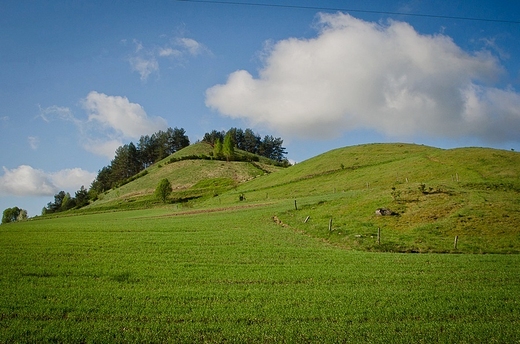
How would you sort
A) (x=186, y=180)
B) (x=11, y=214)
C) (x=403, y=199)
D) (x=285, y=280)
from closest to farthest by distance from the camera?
(x=285, y=280)
(x=403, y=199)
(x=186, y=180)
(x=11, y=214)

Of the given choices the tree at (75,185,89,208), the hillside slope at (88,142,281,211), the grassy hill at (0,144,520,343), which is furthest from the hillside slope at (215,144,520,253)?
the tree at (75,185,89,208)

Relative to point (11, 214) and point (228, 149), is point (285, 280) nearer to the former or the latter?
point (228, 149)

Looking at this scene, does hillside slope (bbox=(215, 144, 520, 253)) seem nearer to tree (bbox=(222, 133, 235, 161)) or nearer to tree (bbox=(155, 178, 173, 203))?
tree (bbox=(155, 178, 173, 203))

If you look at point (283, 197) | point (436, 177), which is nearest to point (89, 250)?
→ point (283, 197)

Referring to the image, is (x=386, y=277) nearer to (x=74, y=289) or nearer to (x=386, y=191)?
(x=74, y=289)

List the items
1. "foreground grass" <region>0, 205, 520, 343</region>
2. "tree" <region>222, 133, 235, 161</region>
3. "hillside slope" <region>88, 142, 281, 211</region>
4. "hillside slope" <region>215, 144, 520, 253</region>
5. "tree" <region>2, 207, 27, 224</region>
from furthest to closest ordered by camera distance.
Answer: "tree" <region>2, 207, 27, 224</region>
"tree" <region>222, 133, 235, 161</region>
"hillside slope" <region>88, 142, 281, 211</region>
"hillside slope" <region>215, 144, 520, 253</region>
"foreground grass" <region>0, 205, 520, 343</region>

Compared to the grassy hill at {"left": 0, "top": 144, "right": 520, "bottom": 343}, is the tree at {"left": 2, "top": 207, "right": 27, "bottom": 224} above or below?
below

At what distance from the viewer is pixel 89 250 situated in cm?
2553

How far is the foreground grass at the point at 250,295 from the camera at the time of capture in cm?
1144

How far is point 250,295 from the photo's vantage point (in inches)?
600

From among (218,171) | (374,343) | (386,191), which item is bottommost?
(374,343)

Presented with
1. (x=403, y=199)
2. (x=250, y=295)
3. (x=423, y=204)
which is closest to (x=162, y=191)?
(x=403, y=199)

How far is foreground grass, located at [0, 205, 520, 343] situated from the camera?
1144 cm

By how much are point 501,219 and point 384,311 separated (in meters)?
32.1
